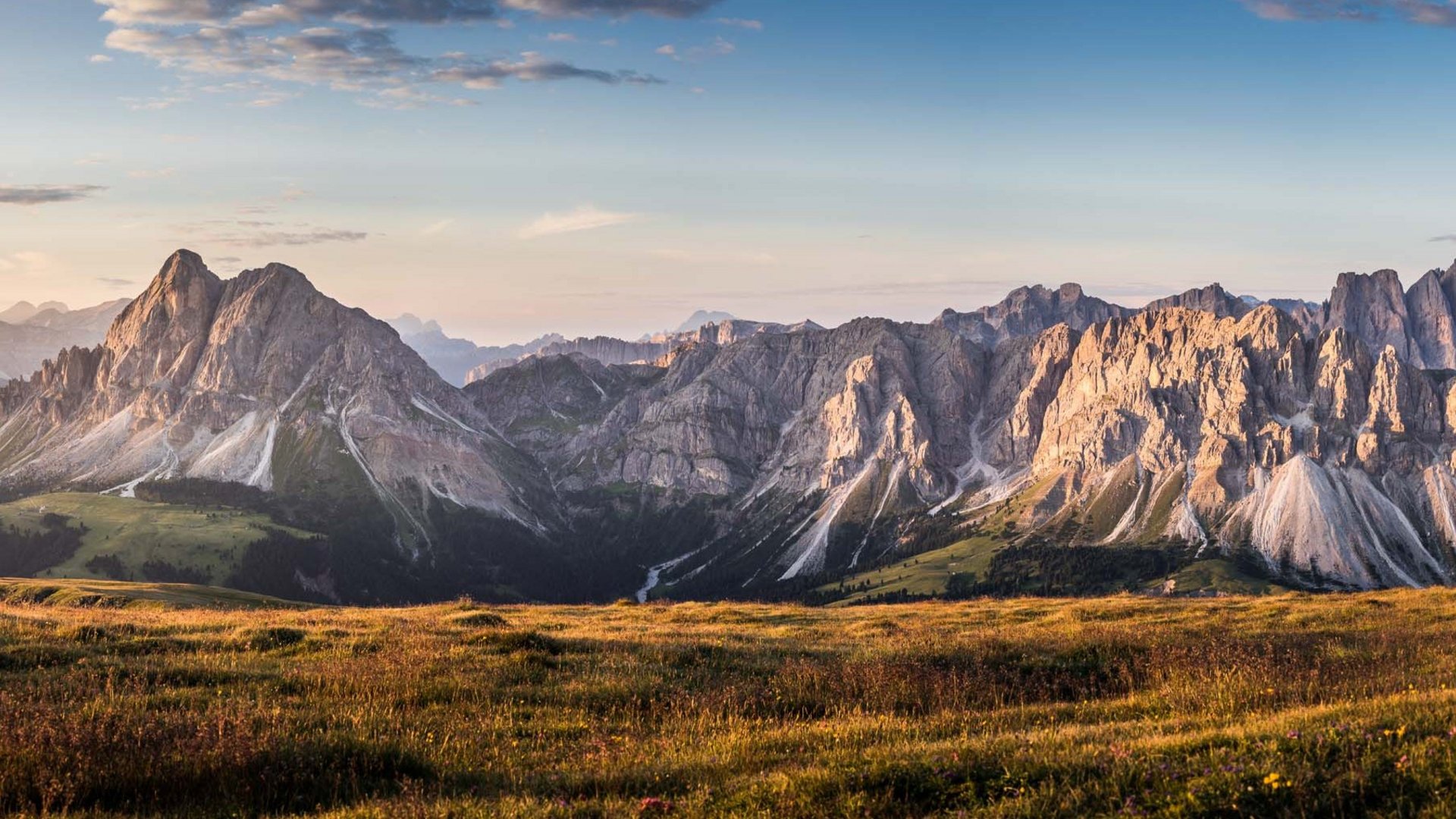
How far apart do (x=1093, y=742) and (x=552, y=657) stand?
48.7 feet

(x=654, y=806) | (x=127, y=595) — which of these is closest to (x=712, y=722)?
(x=654, y=806)

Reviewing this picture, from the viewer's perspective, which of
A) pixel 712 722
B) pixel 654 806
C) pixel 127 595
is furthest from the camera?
pixel 127 595

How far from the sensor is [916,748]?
47.7ft

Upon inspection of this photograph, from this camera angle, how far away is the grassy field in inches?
490

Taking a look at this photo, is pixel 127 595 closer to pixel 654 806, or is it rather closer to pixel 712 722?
pixel 712 722

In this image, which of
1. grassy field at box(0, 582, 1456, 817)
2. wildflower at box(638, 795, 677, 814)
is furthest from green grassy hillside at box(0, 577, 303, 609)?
wildflower at box(638, 795, 677, 814)

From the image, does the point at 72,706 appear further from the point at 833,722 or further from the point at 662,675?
the point at 833,722

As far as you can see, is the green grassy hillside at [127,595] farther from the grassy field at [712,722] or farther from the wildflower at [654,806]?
the wildflower at [654,806]

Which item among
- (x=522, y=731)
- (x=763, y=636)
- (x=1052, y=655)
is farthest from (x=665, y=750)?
(x=763, y=636)

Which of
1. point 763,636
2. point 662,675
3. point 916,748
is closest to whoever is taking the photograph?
point 916,748

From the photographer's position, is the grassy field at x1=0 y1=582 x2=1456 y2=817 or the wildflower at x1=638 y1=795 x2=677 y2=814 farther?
the grassy field at x1=0 y1=582 x2=1456 y2=817

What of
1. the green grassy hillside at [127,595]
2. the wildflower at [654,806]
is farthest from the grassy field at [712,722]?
the green grassy hillside at [127,595]

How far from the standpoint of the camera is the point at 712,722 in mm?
18156

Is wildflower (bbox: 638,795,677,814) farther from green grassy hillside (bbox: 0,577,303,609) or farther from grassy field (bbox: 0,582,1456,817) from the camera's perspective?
green grassy hillside (bbox: 0,577,303,609)
